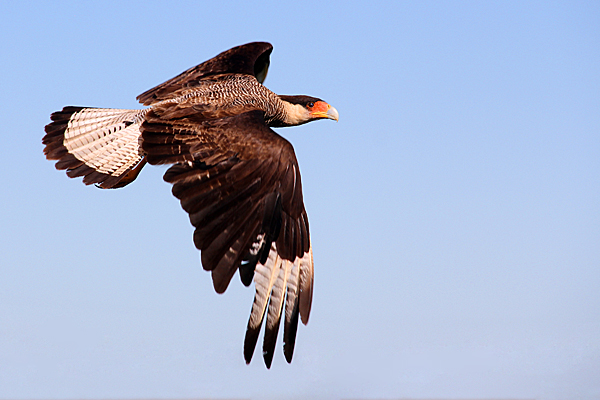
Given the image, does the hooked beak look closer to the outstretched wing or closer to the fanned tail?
the fanned tail

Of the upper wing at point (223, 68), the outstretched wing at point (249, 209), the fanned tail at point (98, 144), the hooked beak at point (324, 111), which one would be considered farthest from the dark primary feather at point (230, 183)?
the hooked beak at point (324, 111)

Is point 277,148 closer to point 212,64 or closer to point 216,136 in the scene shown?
point 216,136

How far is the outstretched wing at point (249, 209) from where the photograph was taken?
4609 millimetres

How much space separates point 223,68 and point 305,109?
1245 millimetres

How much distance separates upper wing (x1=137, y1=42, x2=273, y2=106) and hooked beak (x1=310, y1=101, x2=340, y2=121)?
3.62 feet

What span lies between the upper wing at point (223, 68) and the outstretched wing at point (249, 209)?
1.88 m

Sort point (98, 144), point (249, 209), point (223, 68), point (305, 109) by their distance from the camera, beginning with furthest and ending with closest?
1. point (223, 68)
2. point (305, 109)
3. point (98, 144)
4. point (249, 209)

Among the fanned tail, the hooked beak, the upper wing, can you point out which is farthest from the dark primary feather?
the hooked beak

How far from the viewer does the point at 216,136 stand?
5195mm

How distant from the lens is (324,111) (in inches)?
299

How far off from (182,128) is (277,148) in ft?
3.16

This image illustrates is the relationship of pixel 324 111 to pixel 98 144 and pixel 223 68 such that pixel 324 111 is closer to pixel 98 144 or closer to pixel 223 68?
pixel 223 68

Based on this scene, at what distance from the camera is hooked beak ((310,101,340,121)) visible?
7.58m

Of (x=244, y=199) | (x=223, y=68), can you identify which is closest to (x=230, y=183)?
(x=244, y=199)
